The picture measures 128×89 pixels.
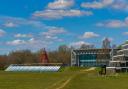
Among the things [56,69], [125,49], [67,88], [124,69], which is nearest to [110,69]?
[124,69]

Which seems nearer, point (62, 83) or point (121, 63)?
point (62, 83)

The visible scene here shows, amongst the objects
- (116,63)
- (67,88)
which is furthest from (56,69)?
(67,88)

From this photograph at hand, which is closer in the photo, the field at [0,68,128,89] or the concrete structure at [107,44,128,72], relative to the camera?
the field at [0,68,128,89]

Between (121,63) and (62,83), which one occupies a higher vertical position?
(121,63)

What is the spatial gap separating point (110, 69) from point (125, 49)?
17.1 m

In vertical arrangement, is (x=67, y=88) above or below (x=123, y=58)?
below

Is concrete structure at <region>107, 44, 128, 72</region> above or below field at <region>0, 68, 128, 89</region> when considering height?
above

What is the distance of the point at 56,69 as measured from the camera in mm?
195875

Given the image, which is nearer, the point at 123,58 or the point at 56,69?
the point at 123,58

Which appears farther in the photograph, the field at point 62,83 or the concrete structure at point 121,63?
the concrete structure at point 121,63

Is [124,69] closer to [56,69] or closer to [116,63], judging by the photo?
[116,63]

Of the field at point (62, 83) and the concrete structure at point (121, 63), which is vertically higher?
the concrete structure at point (121, 63)

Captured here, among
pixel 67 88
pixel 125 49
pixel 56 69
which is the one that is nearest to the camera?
pixel 67 88

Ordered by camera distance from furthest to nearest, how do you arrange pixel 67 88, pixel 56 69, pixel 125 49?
pixel 56 69 → pixel 125 49 → pixel 67 88
